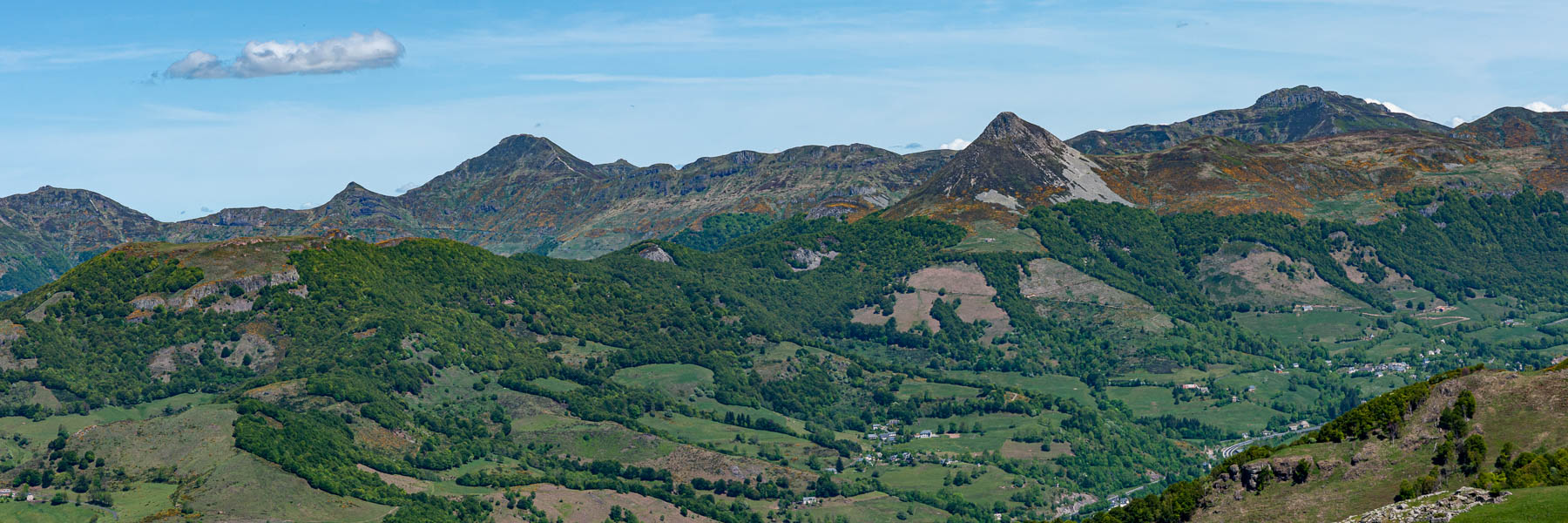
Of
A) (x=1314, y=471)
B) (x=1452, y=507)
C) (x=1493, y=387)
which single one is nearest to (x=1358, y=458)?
(x=1314, y=471)

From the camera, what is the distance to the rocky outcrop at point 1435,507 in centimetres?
16275

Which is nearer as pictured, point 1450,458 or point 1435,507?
point 1435,507

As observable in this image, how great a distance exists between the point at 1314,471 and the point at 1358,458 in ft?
17.5

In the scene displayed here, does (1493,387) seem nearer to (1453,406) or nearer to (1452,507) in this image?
(1453,406)

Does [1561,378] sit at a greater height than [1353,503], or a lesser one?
greater

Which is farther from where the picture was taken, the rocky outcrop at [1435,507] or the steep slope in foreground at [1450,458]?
the steep slope in foreground at [1450,458]

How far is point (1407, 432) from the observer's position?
19788cm

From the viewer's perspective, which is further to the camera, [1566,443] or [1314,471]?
[1314,471]

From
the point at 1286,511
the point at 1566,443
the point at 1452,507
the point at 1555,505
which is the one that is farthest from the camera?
the point at 1286,511

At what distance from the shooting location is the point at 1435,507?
543 feet

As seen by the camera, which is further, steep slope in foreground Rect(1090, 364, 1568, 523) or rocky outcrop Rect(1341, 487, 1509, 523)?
steep slope in foreground Rect(1090, 364, 1568, 523)

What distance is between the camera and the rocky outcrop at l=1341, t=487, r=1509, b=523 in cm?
16275

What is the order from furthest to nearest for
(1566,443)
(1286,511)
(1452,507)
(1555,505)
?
(1286,511) < (1566,443) < (1452,507) < (1555,505)

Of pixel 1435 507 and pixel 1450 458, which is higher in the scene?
pixel 1450 458
